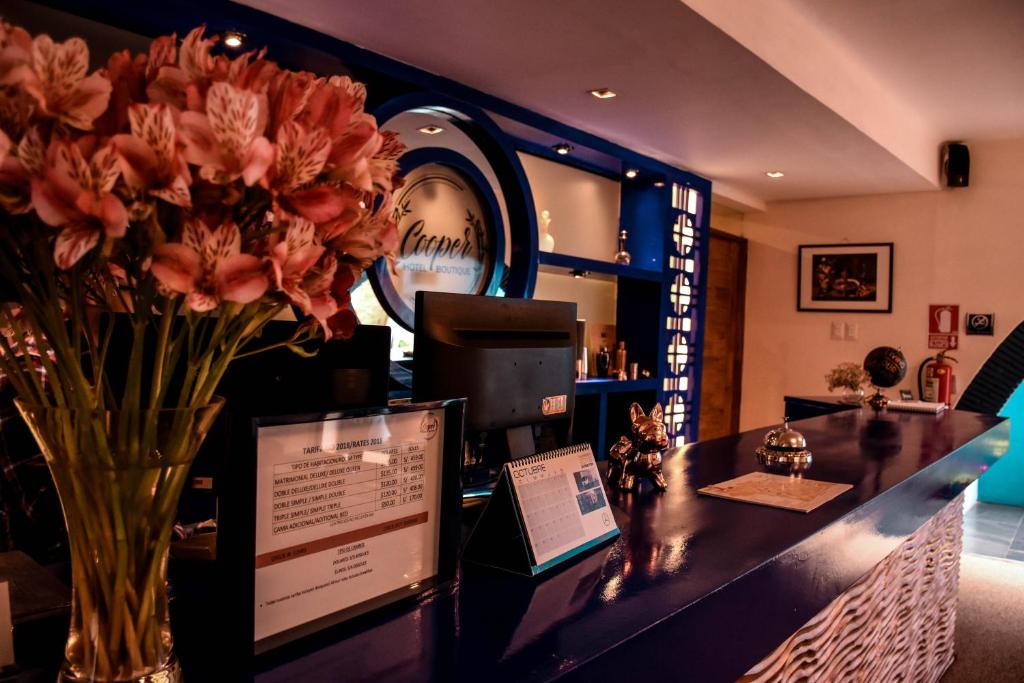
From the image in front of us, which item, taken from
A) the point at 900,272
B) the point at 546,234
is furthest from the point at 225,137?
the point at 900,272

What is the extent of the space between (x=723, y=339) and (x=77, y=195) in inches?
265

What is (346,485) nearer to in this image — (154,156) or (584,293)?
(154,156)

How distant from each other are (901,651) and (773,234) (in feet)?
15.9

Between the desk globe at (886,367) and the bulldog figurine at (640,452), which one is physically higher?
the desk globe at (886,367)

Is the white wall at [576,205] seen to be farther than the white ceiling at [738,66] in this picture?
Yes

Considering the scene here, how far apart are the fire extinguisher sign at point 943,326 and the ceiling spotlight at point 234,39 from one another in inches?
208

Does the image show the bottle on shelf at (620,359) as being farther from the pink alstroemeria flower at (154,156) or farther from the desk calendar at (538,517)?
the pink alstroemeria flower at (154,156)

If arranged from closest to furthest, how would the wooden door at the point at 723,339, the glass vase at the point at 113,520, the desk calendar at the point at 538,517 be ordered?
the glass vase at the point at 113,520
the desk calendar at the point at 538,517
the wooden door at the point at 723,339

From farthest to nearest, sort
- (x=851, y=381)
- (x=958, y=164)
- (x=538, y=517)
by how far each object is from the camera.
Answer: (x=958, y=164)
(x=851, y=381)
(x=538, y=517)

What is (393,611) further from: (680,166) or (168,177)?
(680,166)

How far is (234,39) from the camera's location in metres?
2.86

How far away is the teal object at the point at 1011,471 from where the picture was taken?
5.89 m

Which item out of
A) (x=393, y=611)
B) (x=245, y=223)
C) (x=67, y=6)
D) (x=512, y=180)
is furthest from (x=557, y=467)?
(x=512, y=180)

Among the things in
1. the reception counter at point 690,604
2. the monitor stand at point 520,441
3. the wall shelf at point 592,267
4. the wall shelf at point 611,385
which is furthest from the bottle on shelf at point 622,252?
the monitor stand at point 520,441
